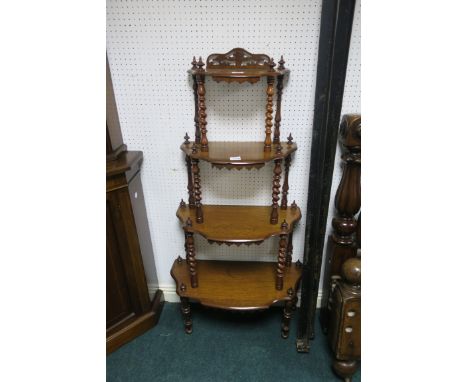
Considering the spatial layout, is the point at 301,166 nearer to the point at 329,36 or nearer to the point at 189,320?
the point at 329,36

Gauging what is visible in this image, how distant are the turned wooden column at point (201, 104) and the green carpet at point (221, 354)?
1.05m

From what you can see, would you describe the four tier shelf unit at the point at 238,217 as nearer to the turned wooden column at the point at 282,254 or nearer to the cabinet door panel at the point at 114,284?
the turned wooden column at the point at 282,254

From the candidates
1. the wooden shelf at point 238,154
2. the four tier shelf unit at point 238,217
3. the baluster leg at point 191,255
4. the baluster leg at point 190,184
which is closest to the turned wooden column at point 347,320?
the four tier shelf unit at point 238,217

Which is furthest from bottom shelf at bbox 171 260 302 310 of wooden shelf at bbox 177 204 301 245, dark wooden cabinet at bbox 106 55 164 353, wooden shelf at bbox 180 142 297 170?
wooden shelf at bbox 180 142 297 170

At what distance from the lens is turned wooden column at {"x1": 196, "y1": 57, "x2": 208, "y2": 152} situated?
48.1 inches

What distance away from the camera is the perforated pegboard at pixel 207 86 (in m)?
1.29

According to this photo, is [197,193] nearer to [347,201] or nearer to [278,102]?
[278,102]

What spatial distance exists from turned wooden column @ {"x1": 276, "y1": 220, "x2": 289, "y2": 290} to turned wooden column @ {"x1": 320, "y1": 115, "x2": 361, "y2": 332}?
25 cm

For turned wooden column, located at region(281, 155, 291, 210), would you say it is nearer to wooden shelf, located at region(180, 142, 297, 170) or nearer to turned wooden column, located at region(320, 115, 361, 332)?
wooden shelf, located at region(180, 142, 297, 170)

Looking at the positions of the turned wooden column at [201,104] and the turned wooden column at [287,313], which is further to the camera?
the turned wooden column at [287,313]

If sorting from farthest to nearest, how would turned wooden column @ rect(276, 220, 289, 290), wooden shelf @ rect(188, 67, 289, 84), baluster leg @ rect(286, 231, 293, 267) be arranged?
baluster leg @ rect(286, 231, 293, 267) → turned wooden column @ rect(276, 220, 289, 290) → wooden shelf @ rect(188, 67, 289, 84)

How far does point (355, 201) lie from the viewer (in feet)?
4.60
